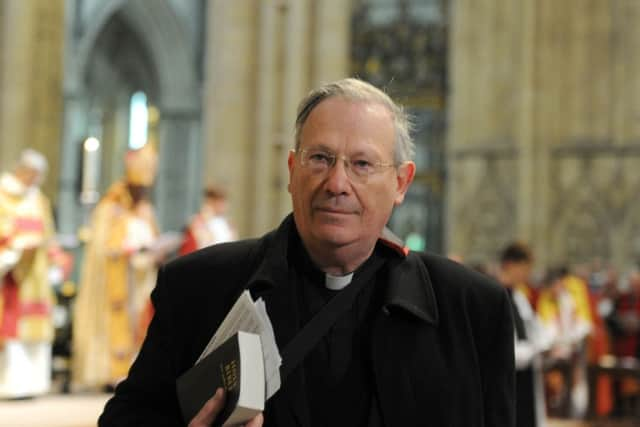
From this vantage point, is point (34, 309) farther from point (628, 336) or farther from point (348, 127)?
point (348, 127)

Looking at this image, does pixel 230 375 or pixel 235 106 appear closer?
pixel 230 375

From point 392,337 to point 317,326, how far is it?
0.13 m

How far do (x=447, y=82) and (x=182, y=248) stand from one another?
784 centimetres

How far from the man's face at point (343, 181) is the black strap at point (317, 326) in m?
0.08

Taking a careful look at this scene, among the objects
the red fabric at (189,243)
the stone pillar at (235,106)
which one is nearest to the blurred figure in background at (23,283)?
the red fabric at (189,243)

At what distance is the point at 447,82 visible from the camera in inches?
624

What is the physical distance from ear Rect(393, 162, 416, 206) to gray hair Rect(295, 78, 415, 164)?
0.04ft

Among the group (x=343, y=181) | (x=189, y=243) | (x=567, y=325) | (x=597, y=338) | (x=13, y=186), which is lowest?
(x=597, y=338)

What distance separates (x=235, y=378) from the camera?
163 centimetres

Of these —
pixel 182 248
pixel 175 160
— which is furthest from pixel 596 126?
pixel 175 160

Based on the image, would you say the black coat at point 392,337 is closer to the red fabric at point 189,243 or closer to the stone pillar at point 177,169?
the red fabric at point 189,243

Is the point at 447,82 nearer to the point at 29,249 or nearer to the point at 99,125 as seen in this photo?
the point at 29,249

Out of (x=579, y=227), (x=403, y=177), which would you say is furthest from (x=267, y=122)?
(x=403, y=177)

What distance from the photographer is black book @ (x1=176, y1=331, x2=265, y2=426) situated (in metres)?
1.60
